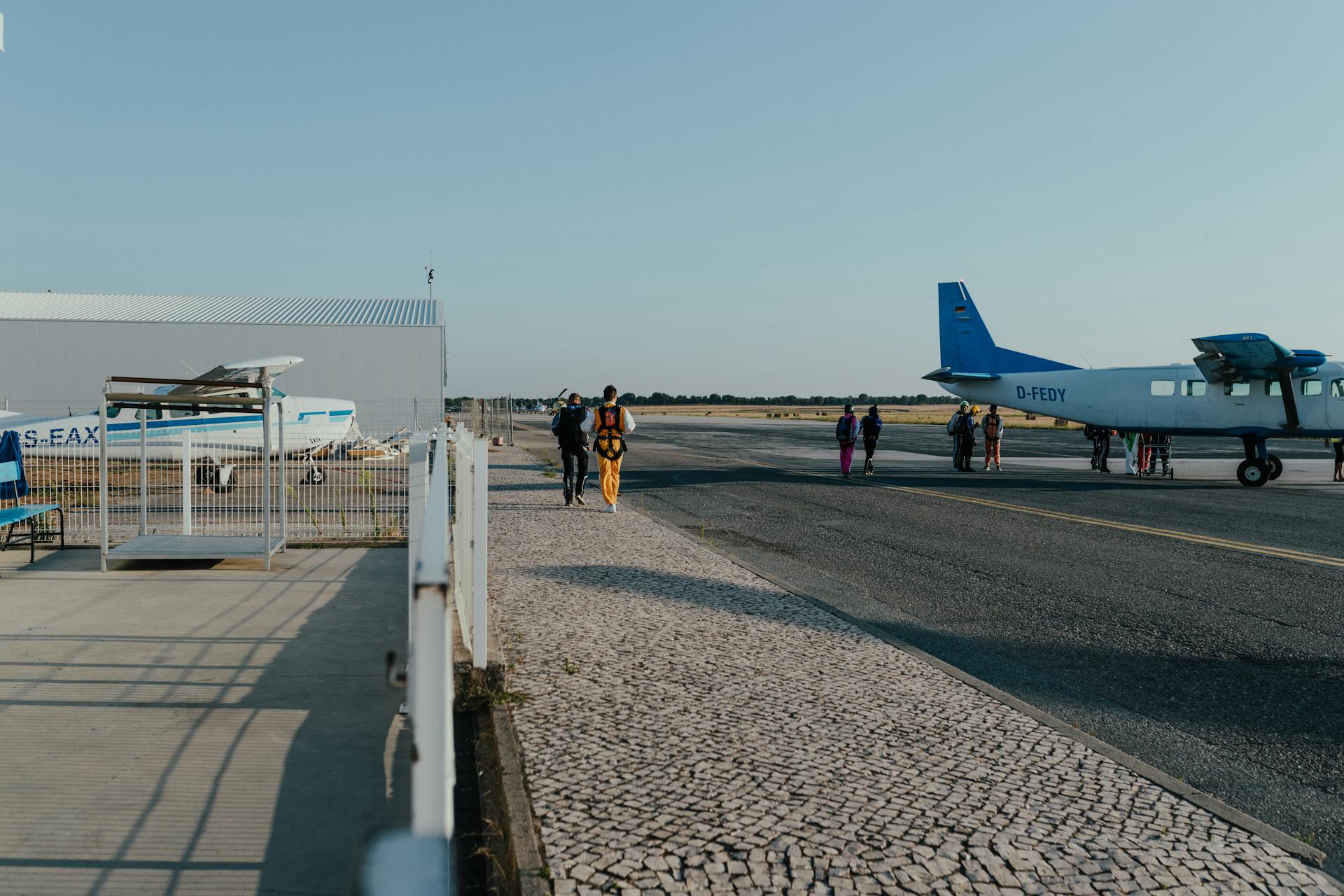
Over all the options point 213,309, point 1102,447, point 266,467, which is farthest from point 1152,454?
point 213,309

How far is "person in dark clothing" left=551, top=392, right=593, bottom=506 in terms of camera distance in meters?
14.6

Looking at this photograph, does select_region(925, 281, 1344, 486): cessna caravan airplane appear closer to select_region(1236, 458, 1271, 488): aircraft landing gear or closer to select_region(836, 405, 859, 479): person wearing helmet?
select_region(1236, 458, 1271, 488): aircraft landing gear

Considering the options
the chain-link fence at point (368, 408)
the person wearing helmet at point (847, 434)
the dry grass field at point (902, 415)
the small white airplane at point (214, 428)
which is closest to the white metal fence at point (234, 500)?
the small white airplane at point (214, 428)

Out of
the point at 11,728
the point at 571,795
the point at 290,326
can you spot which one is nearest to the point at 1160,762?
the point at 571,795

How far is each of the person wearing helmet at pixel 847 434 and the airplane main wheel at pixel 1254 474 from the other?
8.39 m

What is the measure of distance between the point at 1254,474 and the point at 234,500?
66.7ft

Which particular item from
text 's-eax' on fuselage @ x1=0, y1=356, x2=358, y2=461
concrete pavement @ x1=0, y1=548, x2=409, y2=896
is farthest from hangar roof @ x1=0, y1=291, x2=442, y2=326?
concrete pavement @ x1=0, y1=548, x2=409, y2=896

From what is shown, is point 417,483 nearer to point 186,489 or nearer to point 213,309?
point 186,489

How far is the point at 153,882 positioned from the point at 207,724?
1.51 m

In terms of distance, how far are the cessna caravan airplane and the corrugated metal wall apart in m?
20.8

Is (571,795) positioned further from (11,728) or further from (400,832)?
(11,728)

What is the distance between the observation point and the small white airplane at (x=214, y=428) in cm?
1580

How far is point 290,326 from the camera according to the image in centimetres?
3572

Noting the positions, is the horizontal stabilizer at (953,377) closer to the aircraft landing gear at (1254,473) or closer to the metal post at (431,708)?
the aircraft landing gear at (1254,473)
